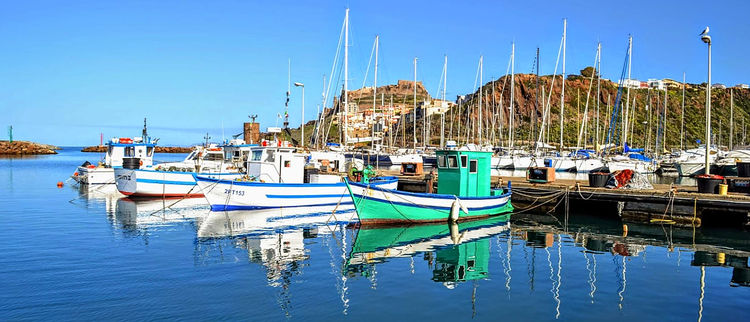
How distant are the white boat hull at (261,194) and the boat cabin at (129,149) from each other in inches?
630

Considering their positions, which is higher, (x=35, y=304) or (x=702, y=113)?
(x=702, y=113)

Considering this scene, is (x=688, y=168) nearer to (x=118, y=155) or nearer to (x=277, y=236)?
(x=277, y=236)

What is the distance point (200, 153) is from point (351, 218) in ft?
69.0

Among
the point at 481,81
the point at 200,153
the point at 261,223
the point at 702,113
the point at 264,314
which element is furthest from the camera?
the point at 702,113

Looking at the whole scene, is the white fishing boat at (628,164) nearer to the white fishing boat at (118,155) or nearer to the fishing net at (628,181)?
the fishing net at (628,181)

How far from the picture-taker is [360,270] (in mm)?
16172

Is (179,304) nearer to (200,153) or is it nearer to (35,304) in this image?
(35,304)

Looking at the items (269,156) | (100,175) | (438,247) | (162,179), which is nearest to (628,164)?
(269,156)

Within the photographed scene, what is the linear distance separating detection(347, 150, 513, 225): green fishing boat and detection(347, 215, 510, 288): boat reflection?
511 millimetres

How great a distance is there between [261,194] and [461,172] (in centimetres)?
1122

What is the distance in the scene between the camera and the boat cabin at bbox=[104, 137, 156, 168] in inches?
1671

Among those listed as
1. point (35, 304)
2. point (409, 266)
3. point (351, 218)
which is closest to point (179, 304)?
point (35, 304)

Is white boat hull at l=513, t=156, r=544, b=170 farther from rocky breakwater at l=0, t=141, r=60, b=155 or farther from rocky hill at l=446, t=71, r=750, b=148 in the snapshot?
rocky breakwater at l=0, t=141, r=60, b=155

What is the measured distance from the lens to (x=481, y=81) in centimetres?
7288
